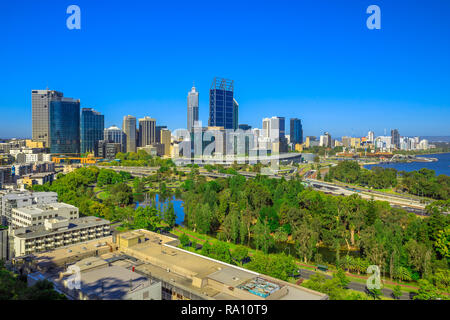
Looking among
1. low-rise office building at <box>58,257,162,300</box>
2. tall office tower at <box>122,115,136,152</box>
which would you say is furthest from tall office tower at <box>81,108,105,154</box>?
low-rise office building at <box>58,257,162,300</box>

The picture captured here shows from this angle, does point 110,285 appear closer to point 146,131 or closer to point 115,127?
point 115,127

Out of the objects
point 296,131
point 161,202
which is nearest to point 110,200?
point 161,202

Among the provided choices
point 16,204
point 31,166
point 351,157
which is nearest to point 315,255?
point 16,204

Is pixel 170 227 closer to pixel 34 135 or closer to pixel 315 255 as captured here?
pixel 315 255

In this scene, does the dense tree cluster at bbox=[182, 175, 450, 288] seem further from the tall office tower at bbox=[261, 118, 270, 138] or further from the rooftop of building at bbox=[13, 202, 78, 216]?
the tall office tower at bbox=[261, 118, 270, 138]

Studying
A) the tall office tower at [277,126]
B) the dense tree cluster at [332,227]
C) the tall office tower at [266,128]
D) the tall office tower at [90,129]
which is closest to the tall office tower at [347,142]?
the tall office tower at [277,126]
